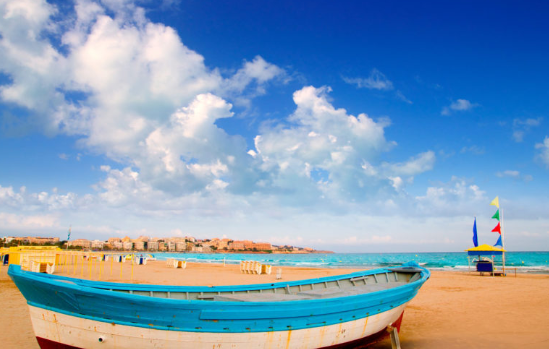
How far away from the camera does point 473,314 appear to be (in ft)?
38.7

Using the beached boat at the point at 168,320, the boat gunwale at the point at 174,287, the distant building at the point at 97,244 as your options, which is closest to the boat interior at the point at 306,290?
the boat gunwale at the point at 174,287

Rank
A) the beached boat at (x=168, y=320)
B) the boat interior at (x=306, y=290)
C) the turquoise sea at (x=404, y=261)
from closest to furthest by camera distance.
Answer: the beached boat at (x=168, y=320), the boat interior at (x=306, y=290), the turquoise sea at (x=404, y=261)

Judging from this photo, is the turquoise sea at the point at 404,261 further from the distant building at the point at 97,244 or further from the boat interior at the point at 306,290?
the distant building at the point at 97,244

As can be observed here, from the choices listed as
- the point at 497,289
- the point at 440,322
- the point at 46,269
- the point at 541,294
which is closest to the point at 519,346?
the point at 440,322

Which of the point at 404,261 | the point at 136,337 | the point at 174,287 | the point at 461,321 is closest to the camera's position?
the point at 136,337

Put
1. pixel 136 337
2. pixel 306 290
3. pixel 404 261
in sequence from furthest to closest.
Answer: pixel 404 261 → pixel 306 290 → pixel 136 337

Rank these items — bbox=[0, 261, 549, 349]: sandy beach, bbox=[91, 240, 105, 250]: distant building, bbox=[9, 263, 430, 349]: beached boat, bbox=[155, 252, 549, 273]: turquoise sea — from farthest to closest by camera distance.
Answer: bbox=[91, 240, 105, 250]: distant building
bbox=[155, 252, 549, 273]: turquoise sea
bbox=[0, 261, 549, 349]: sandy beach
bbox=[9, 263, 430, 349]: beached boat

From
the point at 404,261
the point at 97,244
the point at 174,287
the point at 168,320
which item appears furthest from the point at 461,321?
the point at 97,244

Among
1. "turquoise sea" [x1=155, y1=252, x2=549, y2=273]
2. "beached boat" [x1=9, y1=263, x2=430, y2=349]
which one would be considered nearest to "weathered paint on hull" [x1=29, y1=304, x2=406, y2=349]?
"beached boat" [x1=9, y1=263, x2=430, y2=349]

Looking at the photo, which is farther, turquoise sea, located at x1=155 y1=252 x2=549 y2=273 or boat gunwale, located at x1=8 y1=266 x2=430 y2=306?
turquoise sea, located at x1=155 y1=252 x2=549 y2=273

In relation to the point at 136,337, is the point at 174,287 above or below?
above

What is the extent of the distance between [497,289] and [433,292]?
12.7 feet

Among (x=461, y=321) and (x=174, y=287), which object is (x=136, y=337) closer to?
(x=174, y=287)

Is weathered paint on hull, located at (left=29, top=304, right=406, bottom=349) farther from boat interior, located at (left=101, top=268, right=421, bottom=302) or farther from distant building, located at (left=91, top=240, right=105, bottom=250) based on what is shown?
distant building, located at (left=91, top=240, right=105, bottom=250)
